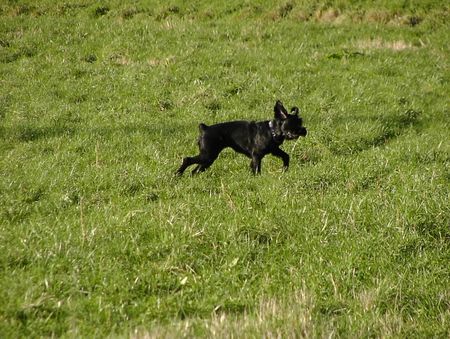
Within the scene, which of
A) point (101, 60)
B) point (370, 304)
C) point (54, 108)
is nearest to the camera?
point (370, 304)

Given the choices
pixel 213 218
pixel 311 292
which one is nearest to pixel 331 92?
pixel 213 218

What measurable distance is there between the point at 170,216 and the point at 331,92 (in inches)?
321

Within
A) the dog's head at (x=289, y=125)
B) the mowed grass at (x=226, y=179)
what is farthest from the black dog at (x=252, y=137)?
the mowed grass at (x=226, y=179)

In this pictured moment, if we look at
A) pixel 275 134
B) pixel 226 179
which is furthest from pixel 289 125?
pixel 226 179

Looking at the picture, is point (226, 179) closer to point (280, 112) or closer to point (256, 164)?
point (256, 164)

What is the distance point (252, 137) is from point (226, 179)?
814 mm

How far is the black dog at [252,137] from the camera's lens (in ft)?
27.0

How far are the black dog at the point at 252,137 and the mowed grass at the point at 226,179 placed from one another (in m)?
0.35

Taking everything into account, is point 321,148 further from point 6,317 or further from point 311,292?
point 6,317

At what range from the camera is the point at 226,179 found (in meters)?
8.27

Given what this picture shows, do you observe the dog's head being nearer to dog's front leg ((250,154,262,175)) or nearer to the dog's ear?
the dog's ear

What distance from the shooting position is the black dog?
8.23m

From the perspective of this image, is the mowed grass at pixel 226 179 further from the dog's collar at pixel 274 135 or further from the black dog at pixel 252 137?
the dog's collar at pixel 274 135

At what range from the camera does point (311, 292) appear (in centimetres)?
437
